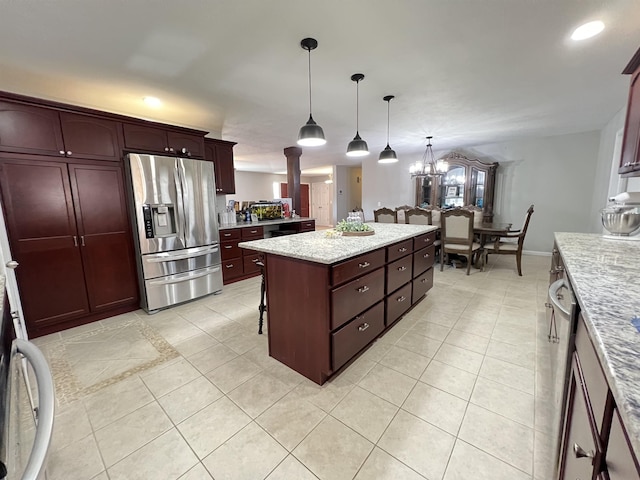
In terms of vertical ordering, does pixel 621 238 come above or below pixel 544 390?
above

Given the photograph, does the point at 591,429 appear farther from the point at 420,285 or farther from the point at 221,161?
the point at 221,161

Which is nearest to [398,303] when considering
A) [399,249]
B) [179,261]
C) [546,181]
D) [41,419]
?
[399,249]

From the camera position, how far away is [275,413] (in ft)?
5.14

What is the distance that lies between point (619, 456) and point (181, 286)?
3.44 m

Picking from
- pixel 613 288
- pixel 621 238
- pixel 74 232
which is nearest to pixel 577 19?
pixel 621 238

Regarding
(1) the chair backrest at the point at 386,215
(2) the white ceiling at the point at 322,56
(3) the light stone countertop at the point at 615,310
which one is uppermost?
(2) the white ceiling at the point at 322,56

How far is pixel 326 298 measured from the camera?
1.66m

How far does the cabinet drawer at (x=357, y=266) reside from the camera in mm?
1695

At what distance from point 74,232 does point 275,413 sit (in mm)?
2602

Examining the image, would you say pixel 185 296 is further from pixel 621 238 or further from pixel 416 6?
pixel 621 238

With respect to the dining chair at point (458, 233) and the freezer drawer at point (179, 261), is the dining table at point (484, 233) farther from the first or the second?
the freezer drawer at point (179, 261)

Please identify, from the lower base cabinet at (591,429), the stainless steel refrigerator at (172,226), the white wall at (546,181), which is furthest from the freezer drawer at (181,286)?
the white wall at (546,181)

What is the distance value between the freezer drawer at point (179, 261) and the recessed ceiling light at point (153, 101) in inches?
69.0

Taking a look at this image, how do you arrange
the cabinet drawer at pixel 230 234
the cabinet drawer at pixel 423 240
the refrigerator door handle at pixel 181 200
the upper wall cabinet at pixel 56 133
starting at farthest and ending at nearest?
the cabinet drawer at pixel 230 234, the refrigerator door handle at pixel 181 200, the cabinet drawer at pixel 423 240, the upper wall cabinet at pixel 56 133
